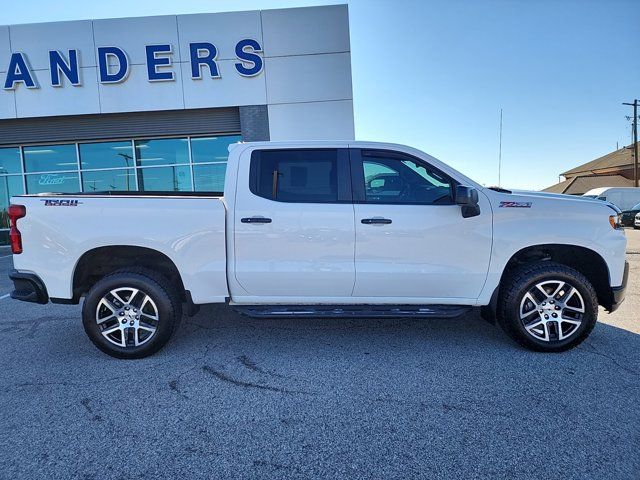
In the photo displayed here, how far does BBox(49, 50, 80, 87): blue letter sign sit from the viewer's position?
11742 mm

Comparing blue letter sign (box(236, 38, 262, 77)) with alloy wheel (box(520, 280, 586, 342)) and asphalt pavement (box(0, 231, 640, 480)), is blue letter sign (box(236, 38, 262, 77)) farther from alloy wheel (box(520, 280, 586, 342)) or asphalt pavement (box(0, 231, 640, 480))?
alloy wheel (box(520, 280, 586, 342))

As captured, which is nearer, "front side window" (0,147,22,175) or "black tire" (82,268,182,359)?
"black tire" (82,268,182,359)

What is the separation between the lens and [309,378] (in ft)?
10.4

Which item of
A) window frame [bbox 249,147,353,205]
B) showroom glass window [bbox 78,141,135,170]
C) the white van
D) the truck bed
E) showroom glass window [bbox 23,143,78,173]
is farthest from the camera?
the white van

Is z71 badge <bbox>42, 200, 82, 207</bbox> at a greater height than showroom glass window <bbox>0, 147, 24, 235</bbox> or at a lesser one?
lesser

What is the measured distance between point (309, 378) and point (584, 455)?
1887 mm

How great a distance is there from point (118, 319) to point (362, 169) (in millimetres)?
2701

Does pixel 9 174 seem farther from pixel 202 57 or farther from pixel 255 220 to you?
pixel 255 220

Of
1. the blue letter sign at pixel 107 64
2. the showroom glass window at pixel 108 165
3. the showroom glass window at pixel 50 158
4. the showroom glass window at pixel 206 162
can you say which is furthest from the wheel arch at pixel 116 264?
the showroom glass window at pixel 50 158

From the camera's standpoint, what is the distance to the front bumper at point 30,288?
3580 mm

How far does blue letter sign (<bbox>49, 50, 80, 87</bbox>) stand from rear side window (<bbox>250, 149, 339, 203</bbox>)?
11.5m

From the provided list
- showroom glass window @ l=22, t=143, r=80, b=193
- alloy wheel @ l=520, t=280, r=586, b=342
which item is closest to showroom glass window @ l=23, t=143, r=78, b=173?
showroom glass window @ l=22, t=143, r=80, b=193

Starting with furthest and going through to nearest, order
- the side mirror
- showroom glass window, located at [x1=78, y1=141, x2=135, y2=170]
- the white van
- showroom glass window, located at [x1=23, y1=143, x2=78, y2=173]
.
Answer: the white van, showroom glass window, located at [x1=23, y1=143, x2=78, y2=173], showroom glass window, located at [x1=78, y1=141, x2=135, y2=170], the side mirror

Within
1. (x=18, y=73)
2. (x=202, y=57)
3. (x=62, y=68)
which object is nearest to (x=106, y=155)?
(x=62, y=68)
